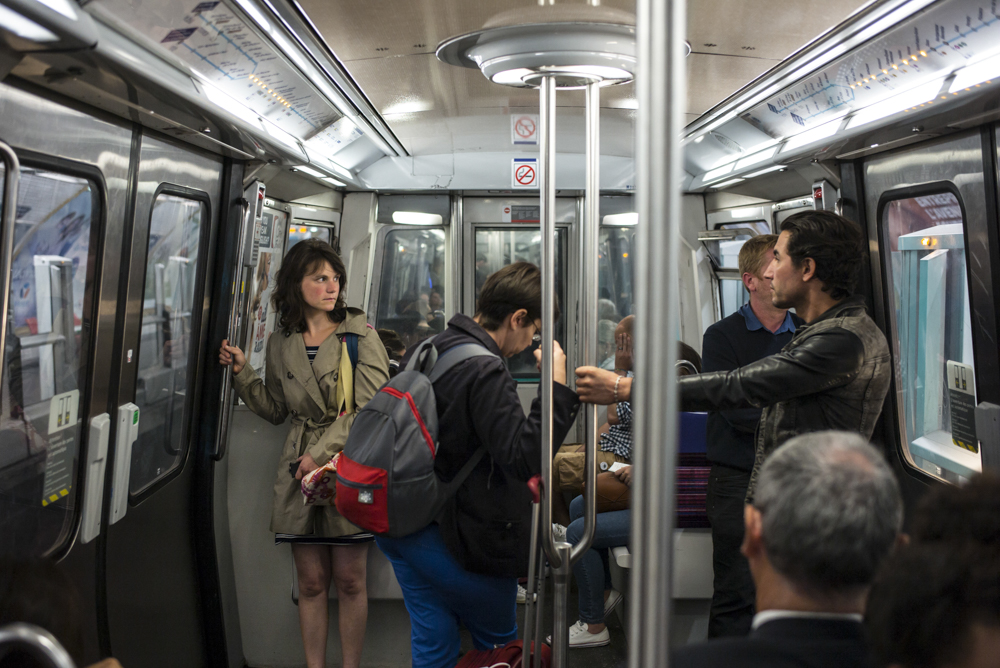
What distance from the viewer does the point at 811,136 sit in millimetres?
3162

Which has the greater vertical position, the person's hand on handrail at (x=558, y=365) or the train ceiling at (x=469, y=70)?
the train ceiling at (x=469, y=70)

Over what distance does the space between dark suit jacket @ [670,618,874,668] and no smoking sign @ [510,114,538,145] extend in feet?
9.82

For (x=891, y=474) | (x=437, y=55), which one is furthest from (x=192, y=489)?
(x=891, y=474)

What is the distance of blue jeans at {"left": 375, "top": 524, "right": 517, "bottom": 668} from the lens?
2.42 meters

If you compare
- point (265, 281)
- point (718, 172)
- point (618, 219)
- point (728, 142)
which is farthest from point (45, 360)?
point (618, 219)

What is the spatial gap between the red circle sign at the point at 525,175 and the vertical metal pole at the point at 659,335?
3.91m

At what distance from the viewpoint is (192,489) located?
12.0ft

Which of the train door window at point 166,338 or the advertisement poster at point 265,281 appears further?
the advertisement poster at point 265,281

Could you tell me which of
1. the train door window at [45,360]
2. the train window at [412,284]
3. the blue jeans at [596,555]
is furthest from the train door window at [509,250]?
the train door window at [45,360]

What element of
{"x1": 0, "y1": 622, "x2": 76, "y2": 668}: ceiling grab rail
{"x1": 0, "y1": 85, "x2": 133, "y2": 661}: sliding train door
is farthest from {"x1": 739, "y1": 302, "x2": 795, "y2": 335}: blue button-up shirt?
{"x1": 0, "y1": 622, "x2": 76, "y2": 668}: ceiling grab rail

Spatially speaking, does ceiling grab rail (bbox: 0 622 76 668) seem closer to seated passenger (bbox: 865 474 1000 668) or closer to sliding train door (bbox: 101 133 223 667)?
seated passenger (bbox: 865 474 1000 668)

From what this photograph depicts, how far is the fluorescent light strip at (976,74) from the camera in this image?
2.12m

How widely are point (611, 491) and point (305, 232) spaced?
8.05ft

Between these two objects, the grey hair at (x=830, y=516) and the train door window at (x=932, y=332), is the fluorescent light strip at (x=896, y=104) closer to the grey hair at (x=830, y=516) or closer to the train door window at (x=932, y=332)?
the train door window at (x=932, y=332)
